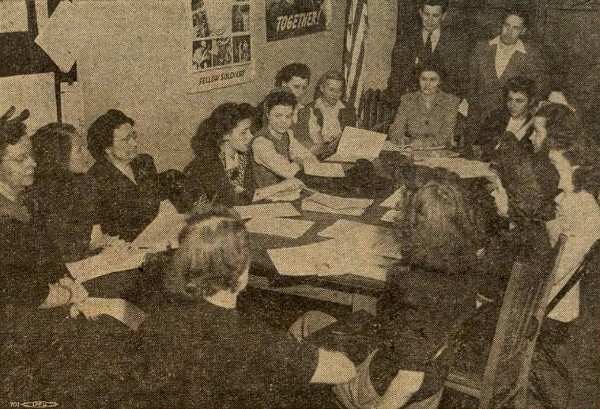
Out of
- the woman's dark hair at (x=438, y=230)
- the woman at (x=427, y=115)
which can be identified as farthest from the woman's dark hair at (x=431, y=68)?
the woman's dark hair at (x=438, y=230)

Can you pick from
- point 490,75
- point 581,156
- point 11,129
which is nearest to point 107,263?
point 11,129

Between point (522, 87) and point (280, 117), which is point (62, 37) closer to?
point (280, 117)

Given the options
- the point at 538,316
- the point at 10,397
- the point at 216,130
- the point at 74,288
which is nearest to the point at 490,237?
the point at 538,316

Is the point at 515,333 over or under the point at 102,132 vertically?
under

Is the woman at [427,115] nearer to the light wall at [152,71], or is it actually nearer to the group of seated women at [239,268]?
the group of seated women at [239,268]

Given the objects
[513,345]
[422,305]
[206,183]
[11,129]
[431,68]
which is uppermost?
[431,68]

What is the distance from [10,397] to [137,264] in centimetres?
52

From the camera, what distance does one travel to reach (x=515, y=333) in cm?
171

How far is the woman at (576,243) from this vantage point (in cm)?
213

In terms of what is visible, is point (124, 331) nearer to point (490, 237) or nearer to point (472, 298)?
point (472, 298)

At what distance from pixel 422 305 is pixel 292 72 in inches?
68.3

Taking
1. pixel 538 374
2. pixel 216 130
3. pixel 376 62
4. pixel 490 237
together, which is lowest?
pixel 538 374

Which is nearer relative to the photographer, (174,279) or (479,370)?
(174,279)

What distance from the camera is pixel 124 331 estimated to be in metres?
2.02
